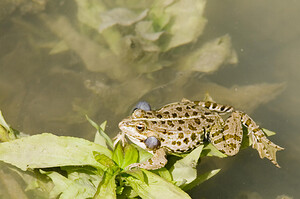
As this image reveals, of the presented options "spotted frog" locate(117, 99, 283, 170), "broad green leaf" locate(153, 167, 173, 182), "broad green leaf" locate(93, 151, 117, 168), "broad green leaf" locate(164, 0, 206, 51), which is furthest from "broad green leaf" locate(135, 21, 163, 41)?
"broad green leaf" locate(93, 151, 117, 168)

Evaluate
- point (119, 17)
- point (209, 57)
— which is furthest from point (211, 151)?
point (119, 17)

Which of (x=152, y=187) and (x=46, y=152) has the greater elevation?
(x=46, y=152)

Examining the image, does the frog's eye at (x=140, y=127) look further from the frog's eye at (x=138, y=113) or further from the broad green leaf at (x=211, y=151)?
the broad green leaf at (x=211, y=151)

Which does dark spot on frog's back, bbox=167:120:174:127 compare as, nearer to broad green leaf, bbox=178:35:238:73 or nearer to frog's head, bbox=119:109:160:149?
frog's head, bbox=119:109:160:149

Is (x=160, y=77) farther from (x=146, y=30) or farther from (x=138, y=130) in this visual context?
(x=138, y=130)

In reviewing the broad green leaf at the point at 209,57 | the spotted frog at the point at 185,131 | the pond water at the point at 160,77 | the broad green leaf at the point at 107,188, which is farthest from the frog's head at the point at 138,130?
the broad green leaf at the point at 209,57

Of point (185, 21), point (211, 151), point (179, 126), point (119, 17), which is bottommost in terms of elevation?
point (211, 151)

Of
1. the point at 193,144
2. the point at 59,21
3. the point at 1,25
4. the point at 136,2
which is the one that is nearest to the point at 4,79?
the point at 1,25
